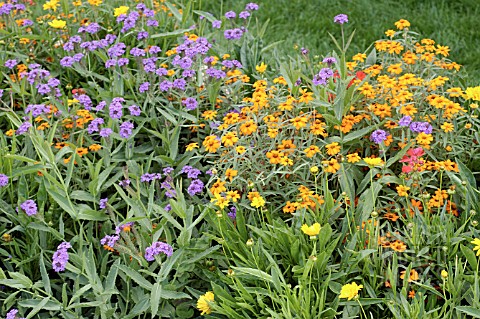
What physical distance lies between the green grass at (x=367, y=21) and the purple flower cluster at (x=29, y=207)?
2.38 m

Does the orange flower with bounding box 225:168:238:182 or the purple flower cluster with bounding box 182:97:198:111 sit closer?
the orange flower with bounding box 225:168:238:182

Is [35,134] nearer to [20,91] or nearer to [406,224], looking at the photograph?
[20,91]

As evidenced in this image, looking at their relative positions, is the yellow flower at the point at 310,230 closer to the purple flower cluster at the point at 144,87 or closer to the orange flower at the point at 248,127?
the orange flower at the point at 248,127

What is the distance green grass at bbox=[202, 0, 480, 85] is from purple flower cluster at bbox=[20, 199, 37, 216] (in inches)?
93.8

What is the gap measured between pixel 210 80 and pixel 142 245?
919 millimetres

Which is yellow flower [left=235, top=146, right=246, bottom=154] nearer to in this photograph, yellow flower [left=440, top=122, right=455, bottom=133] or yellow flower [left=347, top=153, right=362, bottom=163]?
yellow flower [left=347, top=153, right=362, bottom=163]

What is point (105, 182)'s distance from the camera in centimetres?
288

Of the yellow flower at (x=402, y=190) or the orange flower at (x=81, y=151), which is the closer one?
the yellow flower at (x=402, y=190)

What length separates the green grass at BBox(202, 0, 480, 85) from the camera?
15.4 feet

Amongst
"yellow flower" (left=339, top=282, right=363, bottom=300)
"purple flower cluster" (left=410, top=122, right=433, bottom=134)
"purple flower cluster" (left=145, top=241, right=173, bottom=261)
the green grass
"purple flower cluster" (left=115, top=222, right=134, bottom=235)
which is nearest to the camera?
"yellow flower" (left=339, top=282, right=363, bottom=300)

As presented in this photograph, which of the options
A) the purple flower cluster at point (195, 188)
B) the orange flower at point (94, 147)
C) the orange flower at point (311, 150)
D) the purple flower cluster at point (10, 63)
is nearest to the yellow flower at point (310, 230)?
the orange flower at point (311, 150)

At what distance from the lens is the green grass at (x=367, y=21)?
4707 millimetres

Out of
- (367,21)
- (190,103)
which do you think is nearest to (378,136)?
(190,103)

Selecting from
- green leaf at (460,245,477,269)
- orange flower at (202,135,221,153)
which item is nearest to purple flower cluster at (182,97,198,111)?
orange flower at (202,135,221,153)
